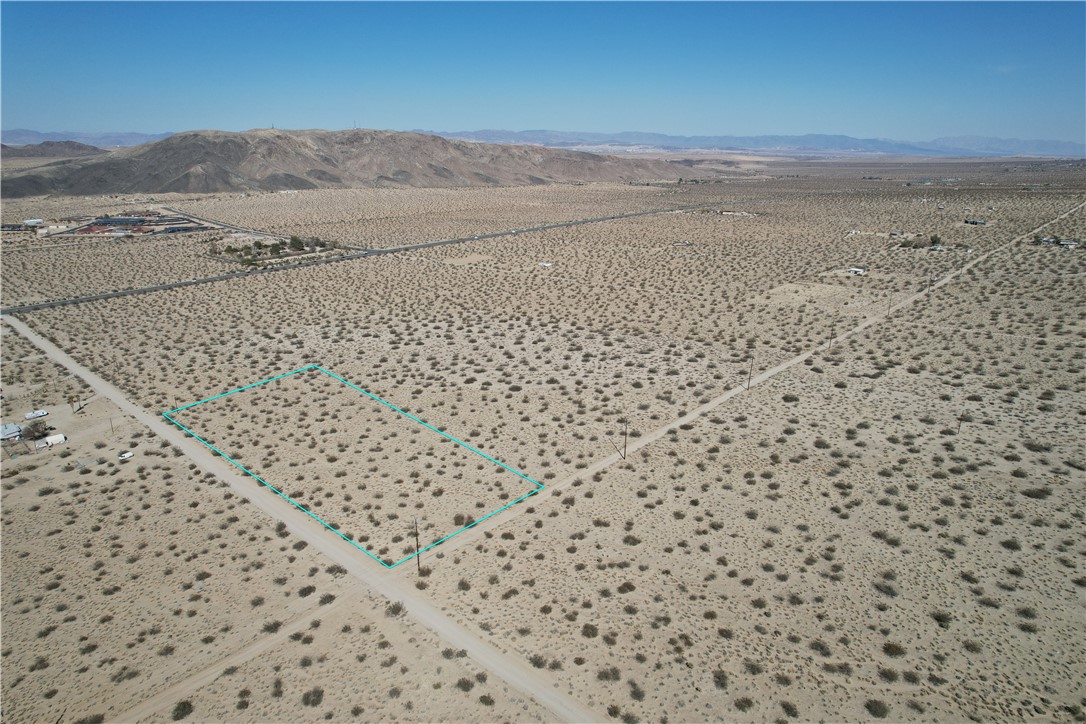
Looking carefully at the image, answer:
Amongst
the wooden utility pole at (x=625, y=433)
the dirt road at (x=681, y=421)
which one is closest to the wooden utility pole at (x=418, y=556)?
the dirt road at (x=681, y=421)

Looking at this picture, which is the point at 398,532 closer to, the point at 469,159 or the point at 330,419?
the point at 330,419

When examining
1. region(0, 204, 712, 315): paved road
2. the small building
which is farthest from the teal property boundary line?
region(0, 204, 712, 315): paved road

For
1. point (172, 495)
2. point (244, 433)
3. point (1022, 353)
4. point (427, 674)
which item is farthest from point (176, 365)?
point (1022, 353)

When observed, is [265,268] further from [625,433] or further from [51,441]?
[625,433]

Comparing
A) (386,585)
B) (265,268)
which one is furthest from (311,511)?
(265,268)

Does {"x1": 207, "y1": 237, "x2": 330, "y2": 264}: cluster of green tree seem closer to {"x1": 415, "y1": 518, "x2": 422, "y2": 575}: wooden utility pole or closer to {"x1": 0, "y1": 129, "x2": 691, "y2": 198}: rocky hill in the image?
{"x1": 415, "y1": 518, "x2": 422, "y2": 575}: wooden utility pole

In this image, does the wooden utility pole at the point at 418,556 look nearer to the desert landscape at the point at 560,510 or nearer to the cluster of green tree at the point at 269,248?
the desert landscape at the point at 560,510
